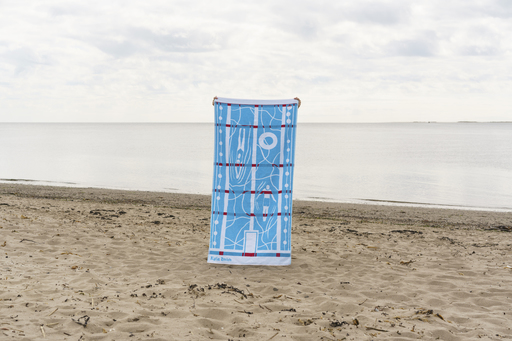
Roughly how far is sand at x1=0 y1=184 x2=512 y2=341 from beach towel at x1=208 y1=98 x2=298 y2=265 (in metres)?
0.33

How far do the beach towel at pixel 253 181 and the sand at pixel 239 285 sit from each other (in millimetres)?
327

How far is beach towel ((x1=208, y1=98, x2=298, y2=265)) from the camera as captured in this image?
219 inches

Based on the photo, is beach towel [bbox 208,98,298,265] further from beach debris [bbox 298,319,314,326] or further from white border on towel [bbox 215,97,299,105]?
beach debris [bbox 298,319,314,326]

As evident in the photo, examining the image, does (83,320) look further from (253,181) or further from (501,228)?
(501,228)

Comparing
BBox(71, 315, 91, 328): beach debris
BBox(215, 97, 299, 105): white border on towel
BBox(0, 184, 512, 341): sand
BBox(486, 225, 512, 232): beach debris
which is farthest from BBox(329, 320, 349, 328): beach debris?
BBox(486, 225, 512, 232): beach debris

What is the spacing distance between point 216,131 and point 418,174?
24.4m

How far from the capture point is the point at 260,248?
5.72 m

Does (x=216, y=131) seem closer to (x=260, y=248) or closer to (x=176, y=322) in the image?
(x=260, y=248)

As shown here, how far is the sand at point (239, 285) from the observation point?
354 centimetres

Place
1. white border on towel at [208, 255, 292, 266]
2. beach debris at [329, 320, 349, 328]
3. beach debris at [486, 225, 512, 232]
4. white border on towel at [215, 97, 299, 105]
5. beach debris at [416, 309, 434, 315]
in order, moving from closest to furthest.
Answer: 1. beach debris at [329, 320, 349, 328]
2. beach debris at [416, 309, 434, 315]
3. white border on towel at [215, 97, 299, 105]
4. white border on towel at [208, 255, 292, 266]
5. beach debris at [486, 225, 512, 232]

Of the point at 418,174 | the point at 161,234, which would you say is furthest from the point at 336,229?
the point at 418,174

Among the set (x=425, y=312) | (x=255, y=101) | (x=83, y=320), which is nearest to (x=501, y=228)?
(x=425, y=312)

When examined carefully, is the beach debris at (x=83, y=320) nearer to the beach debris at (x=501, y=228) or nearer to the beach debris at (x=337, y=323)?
the beach debris at (x=337, y=323)

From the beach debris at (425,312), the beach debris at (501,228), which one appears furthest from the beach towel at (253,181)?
the beach debris at (501,228)
